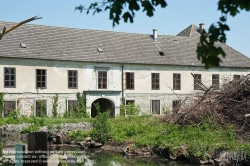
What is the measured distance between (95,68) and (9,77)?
654cm

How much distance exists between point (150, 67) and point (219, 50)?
29087 mm

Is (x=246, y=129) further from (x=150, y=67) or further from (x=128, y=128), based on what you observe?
(x=150, y=67)

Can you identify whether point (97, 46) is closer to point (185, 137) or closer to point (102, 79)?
point (102, 79)

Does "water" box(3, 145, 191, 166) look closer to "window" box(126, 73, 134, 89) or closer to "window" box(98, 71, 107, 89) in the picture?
"window" box(98, 71, 107, 89)

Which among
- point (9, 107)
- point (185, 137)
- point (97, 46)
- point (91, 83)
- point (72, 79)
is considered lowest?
point (185, 137)

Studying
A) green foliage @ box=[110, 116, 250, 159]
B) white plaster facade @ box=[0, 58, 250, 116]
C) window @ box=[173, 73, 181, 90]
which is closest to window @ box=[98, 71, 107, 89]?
white plaster facade @ box=[0, 58, 250, 116]

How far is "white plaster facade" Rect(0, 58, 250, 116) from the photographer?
28.0 m

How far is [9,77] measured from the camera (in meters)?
27.6

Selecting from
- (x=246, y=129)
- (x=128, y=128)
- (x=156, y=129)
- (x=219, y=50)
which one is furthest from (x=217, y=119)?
(x=219, y=50)

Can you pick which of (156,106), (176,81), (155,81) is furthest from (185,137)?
(176,81)

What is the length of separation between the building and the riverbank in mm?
7350

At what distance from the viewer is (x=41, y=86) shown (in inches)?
1131

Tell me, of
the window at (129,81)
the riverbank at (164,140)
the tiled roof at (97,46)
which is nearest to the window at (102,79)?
the tiled roof at (97,46)

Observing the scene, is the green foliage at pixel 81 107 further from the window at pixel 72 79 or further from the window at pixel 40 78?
the window at pixel 40 78
